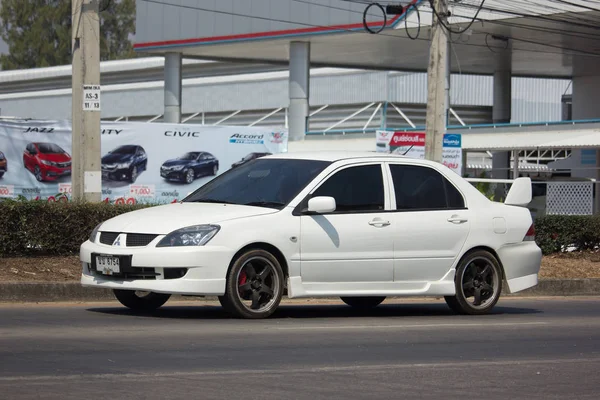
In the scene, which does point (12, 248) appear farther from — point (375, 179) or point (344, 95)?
point (344, 95)

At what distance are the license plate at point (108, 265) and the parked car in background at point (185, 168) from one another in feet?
41.9

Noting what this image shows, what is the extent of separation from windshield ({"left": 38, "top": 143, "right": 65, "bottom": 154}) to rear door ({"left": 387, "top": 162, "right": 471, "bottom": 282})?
11.3 meters

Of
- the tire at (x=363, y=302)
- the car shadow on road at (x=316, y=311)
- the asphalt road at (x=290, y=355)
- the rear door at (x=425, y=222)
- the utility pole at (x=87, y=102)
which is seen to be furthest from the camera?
the utility pole at (x=87, y=102)

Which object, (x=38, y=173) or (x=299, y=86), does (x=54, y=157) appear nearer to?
(x=38, y=173)

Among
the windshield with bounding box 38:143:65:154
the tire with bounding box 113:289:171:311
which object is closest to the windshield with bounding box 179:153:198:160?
the windshield with bounding box 38:143:65:154

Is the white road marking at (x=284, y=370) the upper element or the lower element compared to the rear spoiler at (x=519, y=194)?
lower

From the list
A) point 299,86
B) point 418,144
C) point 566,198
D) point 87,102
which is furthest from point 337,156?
point 299,86

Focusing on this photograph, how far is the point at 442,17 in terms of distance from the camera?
2152 centimetres

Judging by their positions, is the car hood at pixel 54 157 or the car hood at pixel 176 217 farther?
the car hood at pixel 54 157

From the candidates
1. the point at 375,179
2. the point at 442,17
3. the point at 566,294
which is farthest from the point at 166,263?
the point at 442,17

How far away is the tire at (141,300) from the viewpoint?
38.8 feet

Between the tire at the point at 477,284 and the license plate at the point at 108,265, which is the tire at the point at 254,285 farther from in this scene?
the tire at the point at 477,284

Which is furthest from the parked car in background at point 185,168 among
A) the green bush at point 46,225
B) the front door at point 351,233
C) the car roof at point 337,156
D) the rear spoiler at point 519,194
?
the front door at point 351,233

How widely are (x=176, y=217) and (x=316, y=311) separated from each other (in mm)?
2527
